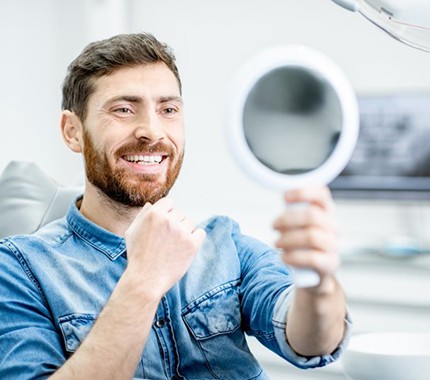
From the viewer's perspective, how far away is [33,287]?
1242 millimetres

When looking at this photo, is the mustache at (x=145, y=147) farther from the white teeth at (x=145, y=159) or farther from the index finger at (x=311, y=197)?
the index finger at (x=311, y=197)

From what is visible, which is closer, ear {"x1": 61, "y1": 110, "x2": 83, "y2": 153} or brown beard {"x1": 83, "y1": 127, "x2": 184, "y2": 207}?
brown beard {"x1": 83, "y1": 127, "x2": 184, "y2": 207}

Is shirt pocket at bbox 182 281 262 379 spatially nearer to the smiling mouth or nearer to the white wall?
the smiling mouth

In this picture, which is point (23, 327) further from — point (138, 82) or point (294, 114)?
point (294, 114)

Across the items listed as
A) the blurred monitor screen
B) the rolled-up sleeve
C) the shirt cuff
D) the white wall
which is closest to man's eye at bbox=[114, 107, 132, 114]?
the rolled-up sleeve

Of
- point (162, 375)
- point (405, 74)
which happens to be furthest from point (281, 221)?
point (405, 74)

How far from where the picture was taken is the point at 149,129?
1.34 meters

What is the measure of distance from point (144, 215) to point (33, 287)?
0.26 meters

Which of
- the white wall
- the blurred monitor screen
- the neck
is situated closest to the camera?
the neck

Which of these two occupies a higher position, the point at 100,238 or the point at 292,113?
the point at 292,113

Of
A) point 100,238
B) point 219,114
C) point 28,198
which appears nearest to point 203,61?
point 219,114

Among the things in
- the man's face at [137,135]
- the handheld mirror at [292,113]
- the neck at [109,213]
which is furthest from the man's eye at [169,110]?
the handheld mirror at [292,113]

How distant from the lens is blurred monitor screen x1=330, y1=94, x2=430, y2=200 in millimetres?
2879

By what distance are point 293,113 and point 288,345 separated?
0.45 metres
